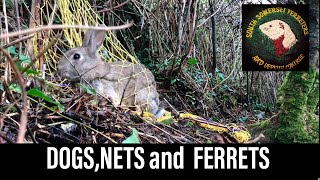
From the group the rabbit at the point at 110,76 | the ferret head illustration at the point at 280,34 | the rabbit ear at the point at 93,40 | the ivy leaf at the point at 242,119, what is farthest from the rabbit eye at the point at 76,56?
the ivy leaf at the point at 242,119

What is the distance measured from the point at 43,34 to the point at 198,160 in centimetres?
256

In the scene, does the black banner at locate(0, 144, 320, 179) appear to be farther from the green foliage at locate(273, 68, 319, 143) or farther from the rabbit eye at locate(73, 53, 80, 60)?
the rabbit eye at locate(73, 53, 80, 60)

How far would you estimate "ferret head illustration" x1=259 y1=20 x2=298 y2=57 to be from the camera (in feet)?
10.8

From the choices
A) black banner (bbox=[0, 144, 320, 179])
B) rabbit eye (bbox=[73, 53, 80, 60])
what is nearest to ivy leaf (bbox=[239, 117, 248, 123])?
rabbit eye (bbox=[73, 53, 80, 60])

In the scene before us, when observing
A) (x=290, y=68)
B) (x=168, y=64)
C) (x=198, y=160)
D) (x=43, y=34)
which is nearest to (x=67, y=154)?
(x=198, y=160)

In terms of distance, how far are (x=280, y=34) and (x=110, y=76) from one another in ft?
5.83

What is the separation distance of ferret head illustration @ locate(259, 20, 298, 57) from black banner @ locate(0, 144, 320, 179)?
1.15 m

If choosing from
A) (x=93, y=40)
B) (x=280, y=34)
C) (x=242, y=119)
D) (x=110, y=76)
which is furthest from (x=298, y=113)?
(x=242, y=119)

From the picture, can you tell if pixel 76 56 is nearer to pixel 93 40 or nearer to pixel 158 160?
pixel 93 40

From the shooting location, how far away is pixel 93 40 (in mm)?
4449

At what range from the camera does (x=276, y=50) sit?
3488 millimetres

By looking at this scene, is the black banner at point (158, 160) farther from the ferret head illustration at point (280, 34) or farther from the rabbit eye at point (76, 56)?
the rabbit eye at point (76, 56)

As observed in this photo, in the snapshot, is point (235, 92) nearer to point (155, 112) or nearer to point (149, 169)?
point (155, 112)

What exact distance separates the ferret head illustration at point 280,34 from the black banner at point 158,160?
3.77ft
